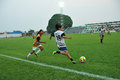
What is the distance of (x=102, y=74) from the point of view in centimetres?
402

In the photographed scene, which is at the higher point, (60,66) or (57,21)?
(57,21)

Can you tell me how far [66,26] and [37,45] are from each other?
7693 centimetres

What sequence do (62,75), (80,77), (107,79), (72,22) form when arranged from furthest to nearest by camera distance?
(72,22) < (62,75) < (80,77) < (107,79)

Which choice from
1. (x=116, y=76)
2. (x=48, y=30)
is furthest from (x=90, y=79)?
(x=48, y=30)

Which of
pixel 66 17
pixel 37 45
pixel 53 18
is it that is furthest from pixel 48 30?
pixel 37 45

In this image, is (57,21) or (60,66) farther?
(57,21)

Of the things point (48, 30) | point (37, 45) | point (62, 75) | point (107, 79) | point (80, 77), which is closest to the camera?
point (107, 79)

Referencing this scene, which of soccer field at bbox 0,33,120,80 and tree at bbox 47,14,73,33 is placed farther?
tree at bbox 47,14,73,33

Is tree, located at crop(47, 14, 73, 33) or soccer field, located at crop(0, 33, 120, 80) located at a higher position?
tree, located at crop(47, 14, 73, 33)

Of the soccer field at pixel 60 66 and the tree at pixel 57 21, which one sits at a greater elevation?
the tree at pixel 57 21

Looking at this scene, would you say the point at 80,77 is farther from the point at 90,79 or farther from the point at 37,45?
the point at 37,45

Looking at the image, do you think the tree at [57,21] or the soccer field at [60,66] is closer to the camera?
the soccer field at [60,66]

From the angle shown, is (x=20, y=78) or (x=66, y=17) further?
(x=66, y=17)

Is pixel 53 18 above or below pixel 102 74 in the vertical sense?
above
